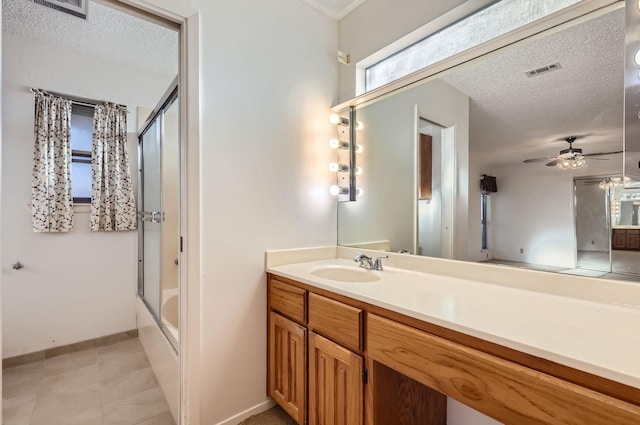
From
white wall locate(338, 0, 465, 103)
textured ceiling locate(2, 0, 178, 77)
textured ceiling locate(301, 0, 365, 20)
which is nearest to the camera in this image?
white wall locate(338, 0, 465, 103)

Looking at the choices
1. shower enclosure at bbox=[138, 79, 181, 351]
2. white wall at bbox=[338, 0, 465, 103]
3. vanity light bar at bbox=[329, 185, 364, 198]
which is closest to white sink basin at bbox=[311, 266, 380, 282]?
vanity light bar at bbox=[329, 185, 364, 198]

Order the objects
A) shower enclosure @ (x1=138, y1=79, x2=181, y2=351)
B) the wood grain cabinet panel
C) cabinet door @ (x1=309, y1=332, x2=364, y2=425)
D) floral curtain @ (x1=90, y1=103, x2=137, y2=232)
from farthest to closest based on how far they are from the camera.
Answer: floral curtain @ (x1=90, y1=103, x2=137, y2=232), shower enclosure @ (x1=138, y1=79, x2=181, y2=351), cabinet door @ (x1=309, y1=332, x2=364, y2=425), the wood grain cabinet panel

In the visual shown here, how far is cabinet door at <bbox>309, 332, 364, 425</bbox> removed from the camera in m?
1.14

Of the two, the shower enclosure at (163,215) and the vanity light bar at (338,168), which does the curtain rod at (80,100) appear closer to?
the shower enclosure at (163,215)

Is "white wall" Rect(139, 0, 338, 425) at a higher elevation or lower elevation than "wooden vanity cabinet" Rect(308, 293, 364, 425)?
higher

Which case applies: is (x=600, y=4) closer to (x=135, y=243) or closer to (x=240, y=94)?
(x=240, y=94)

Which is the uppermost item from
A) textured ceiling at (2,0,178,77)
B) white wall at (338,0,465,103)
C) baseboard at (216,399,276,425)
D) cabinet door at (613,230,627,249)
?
textured ceiling at (2,0,178,77)

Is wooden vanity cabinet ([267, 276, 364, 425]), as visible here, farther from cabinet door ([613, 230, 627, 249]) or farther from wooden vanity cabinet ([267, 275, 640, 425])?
cabinet door ([613, 230, 627, 249])

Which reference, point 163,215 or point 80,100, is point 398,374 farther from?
point 80,100

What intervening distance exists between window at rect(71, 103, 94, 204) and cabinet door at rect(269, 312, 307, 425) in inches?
86.1

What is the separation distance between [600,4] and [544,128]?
1.41ft

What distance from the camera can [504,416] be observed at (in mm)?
743

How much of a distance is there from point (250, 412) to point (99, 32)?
2.87 m

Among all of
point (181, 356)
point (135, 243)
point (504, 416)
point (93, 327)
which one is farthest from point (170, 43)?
point (504, 416)
